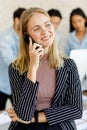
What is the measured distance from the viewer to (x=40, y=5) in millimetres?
4156

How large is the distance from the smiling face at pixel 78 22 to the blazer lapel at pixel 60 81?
193 cm

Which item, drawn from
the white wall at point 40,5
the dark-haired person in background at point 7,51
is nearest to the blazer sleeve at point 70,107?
the dark-haired person in background at point 7,51

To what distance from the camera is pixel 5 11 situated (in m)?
3.94

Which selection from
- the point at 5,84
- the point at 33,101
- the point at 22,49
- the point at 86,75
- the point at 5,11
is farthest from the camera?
the point at 5,11

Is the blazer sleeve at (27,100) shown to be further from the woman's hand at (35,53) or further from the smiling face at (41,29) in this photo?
the smiling face at (41,29)

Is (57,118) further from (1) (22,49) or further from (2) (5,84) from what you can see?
(2) (5,84)

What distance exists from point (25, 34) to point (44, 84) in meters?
0.25

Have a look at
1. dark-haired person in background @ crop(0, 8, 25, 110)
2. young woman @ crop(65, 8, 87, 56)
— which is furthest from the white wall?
dark-haired person in background @ crop(0, 8, 25, 110)

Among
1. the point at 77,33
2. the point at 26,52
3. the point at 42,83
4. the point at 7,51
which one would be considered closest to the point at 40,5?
the point at 77,33

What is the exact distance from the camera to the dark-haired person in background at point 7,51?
2674 mm

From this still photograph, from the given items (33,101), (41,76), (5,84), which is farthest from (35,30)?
(5,84)

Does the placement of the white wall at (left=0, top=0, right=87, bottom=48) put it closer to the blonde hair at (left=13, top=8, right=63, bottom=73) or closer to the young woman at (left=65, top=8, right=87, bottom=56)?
the young woman at (left=65, top=8, right=87, bottom=56)

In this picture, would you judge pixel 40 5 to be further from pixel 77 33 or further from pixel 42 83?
pixel 42 83

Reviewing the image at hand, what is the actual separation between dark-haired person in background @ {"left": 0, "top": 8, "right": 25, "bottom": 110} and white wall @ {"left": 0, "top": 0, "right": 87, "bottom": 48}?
1.14 metres
